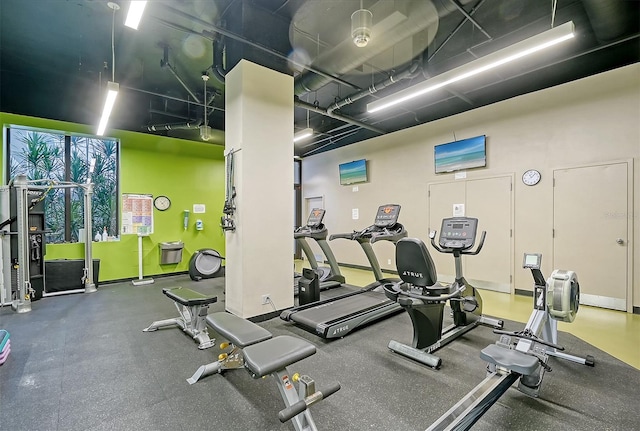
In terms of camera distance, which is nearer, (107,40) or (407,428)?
(407,428)

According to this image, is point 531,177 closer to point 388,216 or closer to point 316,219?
point 388,216

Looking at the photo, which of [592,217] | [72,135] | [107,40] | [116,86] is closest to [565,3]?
[592,217]

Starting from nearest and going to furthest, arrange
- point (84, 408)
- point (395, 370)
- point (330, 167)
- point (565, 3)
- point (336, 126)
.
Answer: point (84, 408)
point (395, 370)
point (565, 3)
point (336, 126)
point (330, 167)

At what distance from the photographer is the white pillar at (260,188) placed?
12.3ft

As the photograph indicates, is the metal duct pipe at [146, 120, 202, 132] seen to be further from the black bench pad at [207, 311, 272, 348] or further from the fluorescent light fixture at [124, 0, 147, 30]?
the black bench pad at [207, 311, 272, 348]

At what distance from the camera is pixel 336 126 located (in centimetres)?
797

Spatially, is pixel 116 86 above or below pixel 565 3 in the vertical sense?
below

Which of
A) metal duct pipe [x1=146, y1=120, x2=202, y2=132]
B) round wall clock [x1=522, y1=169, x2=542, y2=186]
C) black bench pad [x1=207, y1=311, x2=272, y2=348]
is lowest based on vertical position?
black bench pad [x1=207, y1=311, x2=272, y2=348]

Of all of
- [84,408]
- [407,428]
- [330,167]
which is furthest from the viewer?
[330,167]

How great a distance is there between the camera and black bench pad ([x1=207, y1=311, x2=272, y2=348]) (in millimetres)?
1982

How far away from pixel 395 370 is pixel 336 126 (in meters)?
6.67

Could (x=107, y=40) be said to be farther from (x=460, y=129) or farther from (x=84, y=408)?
(x=460, y=129)

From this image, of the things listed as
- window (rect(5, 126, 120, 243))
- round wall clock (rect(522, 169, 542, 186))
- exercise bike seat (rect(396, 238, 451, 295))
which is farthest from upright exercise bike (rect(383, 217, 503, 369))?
window (rect(5, 126, 120, 243))

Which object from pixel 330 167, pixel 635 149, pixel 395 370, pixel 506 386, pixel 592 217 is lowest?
pixel 395 370
